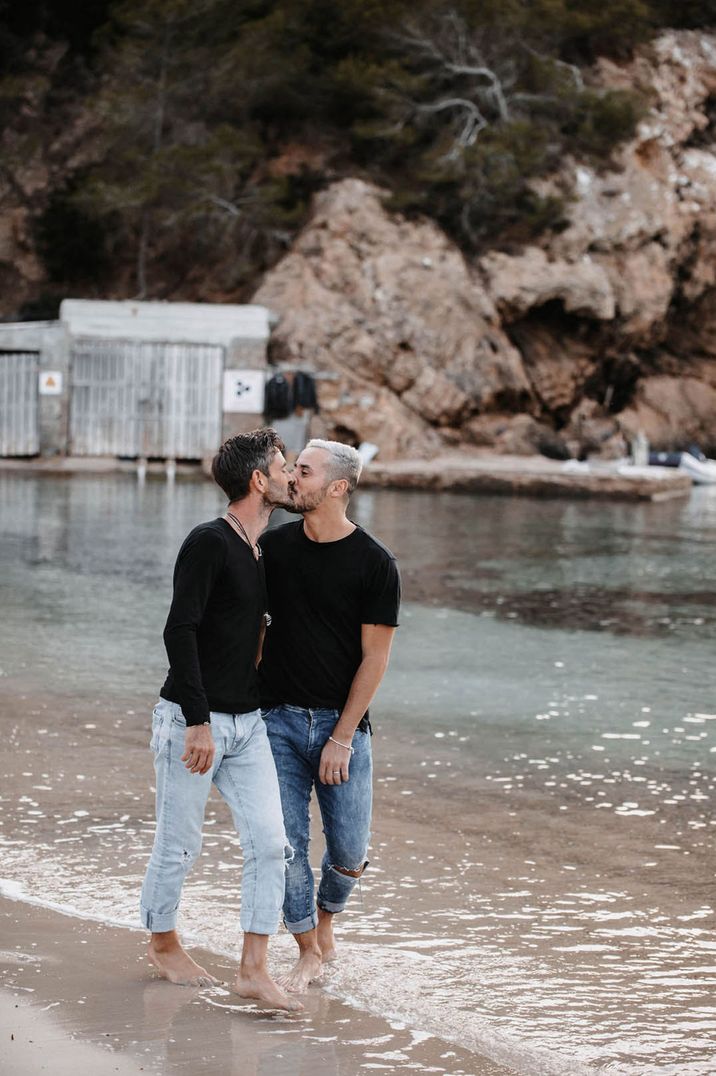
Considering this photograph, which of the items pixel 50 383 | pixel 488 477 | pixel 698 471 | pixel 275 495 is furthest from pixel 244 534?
pixel 698 471

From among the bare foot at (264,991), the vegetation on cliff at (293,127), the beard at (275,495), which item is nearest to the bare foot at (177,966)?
the bare foot at (264,991)

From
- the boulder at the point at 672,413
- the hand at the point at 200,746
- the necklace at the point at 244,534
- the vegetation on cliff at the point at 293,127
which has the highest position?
the vegetation on cliff at the point at 293,127

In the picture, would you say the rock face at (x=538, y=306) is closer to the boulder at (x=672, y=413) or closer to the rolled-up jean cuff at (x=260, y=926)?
Result: the boulder at (x=672, y=413)

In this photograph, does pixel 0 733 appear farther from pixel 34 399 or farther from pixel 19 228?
pixel 19 228

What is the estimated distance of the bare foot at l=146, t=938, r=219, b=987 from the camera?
14.0ft

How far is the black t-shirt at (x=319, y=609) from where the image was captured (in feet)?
14.5

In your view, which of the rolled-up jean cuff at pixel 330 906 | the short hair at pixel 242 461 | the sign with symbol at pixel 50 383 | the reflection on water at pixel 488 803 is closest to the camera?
the short hair at pixel 242 461

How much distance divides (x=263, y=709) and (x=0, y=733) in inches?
148

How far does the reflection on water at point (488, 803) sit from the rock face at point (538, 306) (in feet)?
62.5

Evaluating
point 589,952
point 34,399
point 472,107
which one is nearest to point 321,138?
point 472,107

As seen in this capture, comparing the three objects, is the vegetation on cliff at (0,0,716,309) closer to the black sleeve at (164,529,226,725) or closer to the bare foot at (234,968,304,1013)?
the black sleeve at (164,529,226,725)

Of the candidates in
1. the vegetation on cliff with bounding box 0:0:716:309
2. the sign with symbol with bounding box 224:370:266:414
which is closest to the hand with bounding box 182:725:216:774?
the sign with symbol with bounding box 224:370:266:414

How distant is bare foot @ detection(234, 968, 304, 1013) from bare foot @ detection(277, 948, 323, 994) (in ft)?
0.47

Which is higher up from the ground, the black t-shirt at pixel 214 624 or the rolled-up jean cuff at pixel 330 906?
the black t-shirt at pixel 214 624
